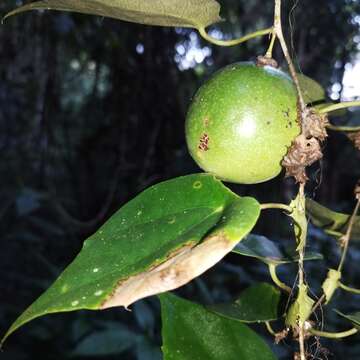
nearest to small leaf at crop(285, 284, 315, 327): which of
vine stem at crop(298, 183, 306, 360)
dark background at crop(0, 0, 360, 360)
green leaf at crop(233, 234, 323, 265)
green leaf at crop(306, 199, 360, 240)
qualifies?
vine stem at crop(298, 183, 306, 360)

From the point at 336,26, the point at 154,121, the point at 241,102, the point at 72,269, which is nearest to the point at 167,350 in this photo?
the point at 72,269

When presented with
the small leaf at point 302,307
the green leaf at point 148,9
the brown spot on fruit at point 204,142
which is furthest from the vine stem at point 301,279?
the green leaf at point 148,9

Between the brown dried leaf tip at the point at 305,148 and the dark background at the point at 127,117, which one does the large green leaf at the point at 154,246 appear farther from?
the dark background at the point at 127,117

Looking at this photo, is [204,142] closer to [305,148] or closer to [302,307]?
[305,148]

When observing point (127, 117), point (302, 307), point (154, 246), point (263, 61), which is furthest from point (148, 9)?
point (127, 117)

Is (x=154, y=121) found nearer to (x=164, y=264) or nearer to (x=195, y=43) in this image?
(x=195, y=43)

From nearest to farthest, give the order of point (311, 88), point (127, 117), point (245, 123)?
point (245, 123) → point (311, 88) → point (127, 117)
